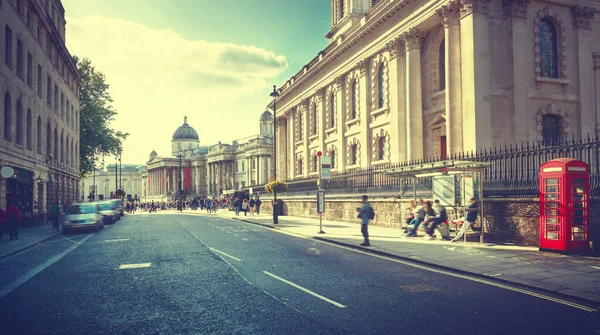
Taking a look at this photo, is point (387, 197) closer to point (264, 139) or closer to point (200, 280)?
point (200, 280)

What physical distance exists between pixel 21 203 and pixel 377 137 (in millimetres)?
23486

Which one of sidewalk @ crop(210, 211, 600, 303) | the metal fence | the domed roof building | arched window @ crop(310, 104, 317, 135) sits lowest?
sidewalk @ crop(210, 211, 600, 303)

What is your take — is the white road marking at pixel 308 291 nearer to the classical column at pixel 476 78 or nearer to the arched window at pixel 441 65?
the classical column at pixel 476 78

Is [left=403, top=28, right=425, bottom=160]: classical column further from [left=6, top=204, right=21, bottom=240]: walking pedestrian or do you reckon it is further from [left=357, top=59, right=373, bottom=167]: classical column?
[left=6, top=204, right=21, bottom=240]: walking pedestrian

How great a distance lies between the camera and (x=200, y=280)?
8.32 m

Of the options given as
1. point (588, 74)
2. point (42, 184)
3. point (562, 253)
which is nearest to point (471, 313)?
point (562, 253)

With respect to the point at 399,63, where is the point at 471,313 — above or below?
below

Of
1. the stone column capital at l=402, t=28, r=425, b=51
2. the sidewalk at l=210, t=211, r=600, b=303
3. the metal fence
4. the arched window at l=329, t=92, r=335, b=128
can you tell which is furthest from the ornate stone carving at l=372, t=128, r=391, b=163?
the sidewalk at l=210, t=211, r=600, b=303

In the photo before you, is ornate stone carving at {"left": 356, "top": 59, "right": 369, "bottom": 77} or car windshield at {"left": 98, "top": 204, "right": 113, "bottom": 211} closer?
car windshield at {"left": 98, "top": 204, "right": 113, "bottom": 211}

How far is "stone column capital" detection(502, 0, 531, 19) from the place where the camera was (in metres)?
22.0

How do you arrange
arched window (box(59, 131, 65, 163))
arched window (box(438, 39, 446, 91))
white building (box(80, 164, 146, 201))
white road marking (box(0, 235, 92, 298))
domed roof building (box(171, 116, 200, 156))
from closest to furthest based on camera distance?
white road marking (box(0, 235, 92, 298)), arched window (box(438, 39, 446, 91)), arched window (box(59, 131, 65, 163)), domed roof building (box(171, 116, 200, 156)), white building (box(80, 164, 146, 201))

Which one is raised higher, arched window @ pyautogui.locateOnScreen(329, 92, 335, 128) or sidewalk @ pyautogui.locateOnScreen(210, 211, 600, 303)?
arched window @ pyautogui.locateOnScreen(329, 92, 335, 128)

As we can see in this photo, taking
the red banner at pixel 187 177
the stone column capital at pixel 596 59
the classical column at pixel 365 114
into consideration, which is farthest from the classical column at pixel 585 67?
the red banner at pixel 187 177

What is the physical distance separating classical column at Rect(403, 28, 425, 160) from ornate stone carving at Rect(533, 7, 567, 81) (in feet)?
20.5
